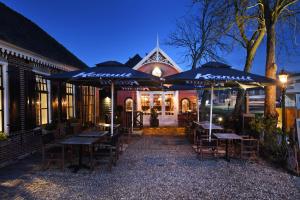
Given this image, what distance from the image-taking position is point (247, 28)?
41.9 feet

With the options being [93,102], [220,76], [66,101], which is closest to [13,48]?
[66,101]

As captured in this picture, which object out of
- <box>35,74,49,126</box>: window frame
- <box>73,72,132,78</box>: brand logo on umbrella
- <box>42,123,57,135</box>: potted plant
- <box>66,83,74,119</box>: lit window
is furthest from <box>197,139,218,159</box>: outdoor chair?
<box>66,83,74,119</box>: lit window

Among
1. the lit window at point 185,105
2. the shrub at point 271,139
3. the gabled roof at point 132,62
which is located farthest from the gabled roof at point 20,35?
the gabled roof at point 132,62

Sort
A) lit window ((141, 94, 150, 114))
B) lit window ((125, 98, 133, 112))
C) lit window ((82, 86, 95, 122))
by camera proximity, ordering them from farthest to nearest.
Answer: lit window ((125, 98, 133, 112))
lit window ((141, 94, 150, 114))
lit window ((82, 86, 95, 122))

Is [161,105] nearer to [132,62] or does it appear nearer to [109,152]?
[132,62]

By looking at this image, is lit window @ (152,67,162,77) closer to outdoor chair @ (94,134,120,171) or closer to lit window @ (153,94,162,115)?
lit window @ (153,94,162,115)

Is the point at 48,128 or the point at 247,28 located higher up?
the point at 247,28

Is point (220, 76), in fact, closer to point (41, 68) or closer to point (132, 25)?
point (41, 68)

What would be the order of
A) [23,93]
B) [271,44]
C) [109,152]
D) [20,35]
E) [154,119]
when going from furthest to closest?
[154,119]
[271,44]
[20,35]
[23,93]
[109,152]

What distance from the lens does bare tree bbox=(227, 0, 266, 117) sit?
1138 cm

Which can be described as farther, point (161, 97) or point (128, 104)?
point (128, 104)

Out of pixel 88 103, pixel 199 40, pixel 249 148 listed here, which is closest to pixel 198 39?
pixel 199 40

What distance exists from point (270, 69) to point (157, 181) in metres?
5.96

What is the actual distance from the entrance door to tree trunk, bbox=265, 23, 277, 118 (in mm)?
7746
